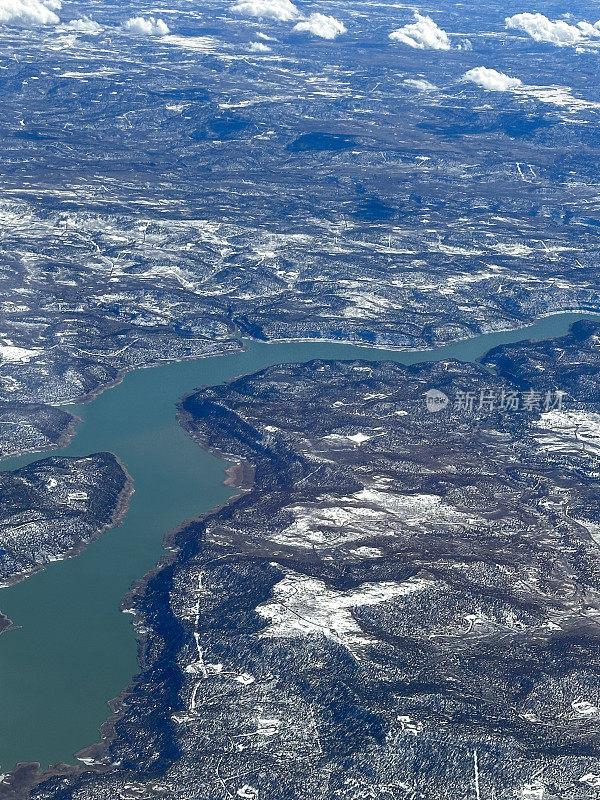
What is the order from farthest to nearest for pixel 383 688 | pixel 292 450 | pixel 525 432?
pixel 525 432 → pixel 292 450 → pixel 383 688

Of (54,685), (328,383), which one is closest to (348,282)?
(328,383)

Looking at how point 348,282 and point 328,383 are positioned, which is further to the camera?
point 348,282

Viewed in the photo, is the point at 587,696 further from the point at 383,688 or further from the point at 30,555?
the point at 30,555

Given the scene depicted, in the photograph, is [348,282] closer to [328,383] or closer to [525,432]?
[328,383]

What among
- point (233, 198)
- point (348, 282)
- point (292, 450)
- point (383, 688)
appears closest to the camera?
point (383, 688)

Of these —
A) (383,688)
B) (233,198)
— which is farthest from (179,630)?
(233,198)

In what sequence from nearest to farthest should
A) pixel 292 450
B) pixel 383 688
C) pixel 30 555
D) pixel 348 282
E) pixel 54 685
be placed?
pixel 383 688
pixel 54 685
pixel 30 555
pixel 292 450
pixel 348 282
